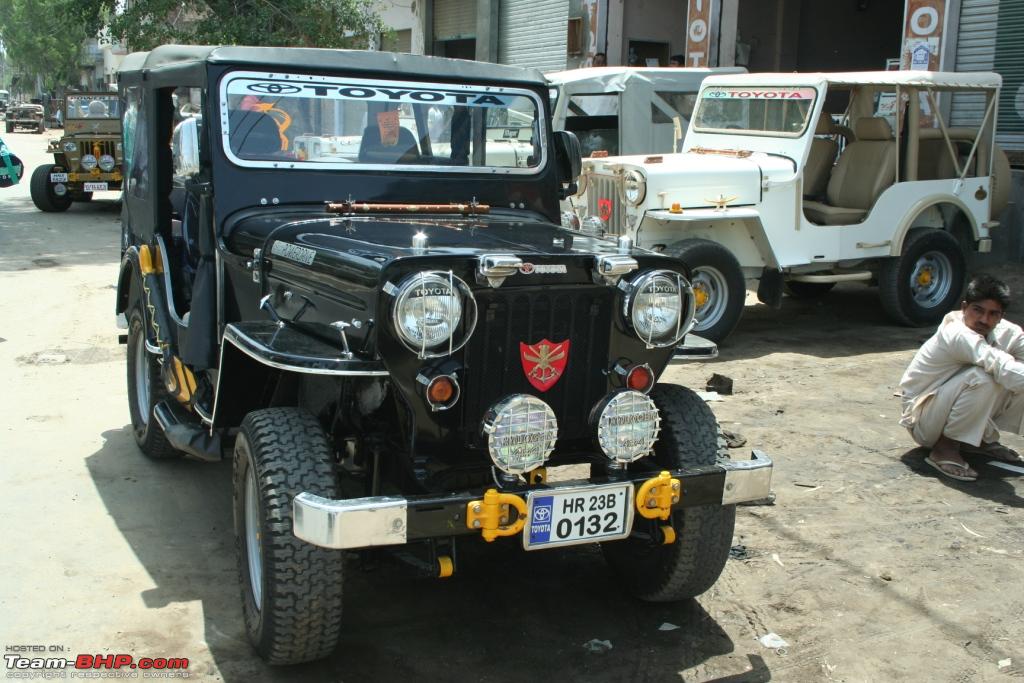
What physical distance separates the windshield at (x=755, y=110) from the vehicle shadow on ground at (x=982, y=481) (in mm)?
3666

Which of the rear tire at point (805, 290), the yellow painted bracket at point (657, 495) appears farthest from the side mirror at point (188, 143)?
the rear tire at point (805, 290)

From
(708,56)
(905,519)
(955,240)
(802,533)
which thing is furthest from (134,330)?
(708,56)

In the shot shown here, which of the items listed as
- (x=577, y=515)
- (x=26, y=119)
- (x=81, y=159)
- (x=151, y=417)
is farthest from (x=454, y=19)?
(x=26, y=119)

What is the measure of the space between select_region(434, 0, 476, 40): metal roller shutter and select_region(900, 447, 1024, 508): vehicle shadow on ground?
16.4 m

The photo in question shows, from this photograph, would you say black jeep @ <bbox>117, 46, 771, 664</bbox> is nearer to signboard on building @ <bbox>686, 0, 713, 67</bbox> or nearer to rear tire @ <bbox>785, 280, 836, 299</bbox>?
rear tire @ <bbox>785, 280, 836, 299</bbox>

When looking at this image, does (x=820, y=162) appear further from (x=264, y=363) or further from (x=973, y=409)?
(x=264, y=363)

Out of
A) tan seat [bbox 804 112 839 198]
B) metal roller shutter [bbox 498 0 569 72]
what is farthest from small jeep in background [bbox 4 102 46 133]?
tan seat [bbox 804 112 839 198]

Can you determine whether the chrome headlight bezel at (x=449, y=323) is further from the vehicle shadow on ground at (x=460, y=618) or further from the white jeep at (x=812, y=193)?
the white jeep at (x=812, y=193)

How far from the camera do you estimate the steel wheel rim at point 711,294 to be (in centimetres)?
781

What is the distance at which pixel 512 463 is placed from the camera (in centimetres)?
311

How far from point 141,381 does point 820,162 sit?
633 cm

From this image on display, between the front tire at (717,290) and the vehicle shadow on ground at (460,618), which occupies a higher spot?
the front tire at (717,290)

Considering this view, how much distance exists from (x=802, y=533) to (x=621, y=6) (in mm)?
13135

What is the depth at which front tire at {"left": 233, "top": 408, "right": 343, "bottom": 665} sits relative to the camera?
119 inches
